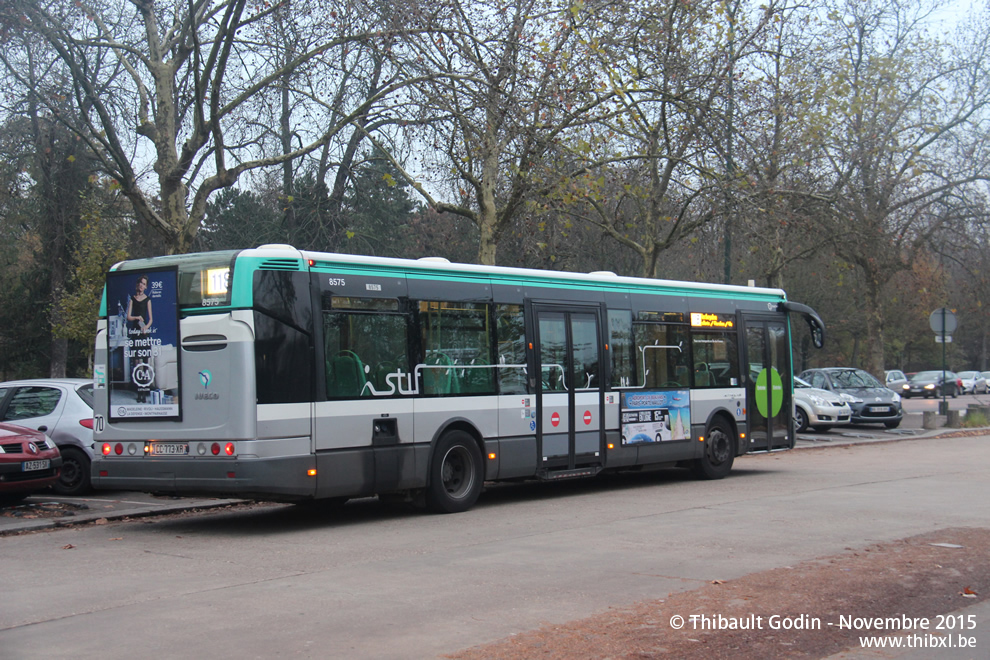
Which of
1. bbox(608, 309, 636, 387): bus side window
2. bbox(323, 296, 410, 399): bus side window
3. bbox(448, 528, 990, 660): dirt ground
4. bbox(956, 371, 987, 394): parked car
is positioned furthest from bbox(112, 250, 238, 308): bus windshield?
bbox(956, 371, 987, 394): parked car

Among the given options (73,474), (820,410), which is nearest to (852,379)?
(820,410)

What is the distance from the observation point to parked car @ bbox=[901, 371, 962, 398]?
59.9 m

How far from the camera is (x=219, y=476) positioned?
1029 cm

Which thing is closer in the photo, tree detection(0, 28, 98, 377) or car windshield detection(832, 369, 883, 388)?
tree detection(0, 28, 98, 377)

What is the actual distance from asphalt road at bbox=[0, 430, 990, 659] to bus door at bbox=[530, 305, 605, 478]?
61 centimetres

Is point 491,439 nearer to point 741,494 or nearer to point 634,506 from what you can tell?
point 634,506

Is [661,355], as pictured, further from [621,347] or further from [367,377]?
[367,377]

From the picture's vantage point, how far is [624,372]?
592 inches

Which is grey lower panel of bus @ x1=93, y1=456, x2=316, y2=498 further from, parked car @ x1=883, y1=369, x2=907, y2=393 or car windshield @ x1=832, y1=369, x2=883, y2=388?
parked car @ x1=883, y1=369, x2=907, y2=393

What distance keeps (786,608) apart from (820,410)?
872 inches

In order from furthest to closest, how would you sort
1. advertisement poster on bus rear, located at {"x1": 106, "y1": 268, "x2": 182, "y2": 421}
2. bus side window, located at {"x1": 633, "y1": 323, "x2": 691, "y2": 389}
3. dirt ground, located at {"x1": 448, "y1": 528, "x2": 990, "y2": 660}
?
bus side window, located at {"x1": 633, "y1": 323, "x2": 691, "y2": 389}, advertisement poster on bus rear, located at {"x1": 106, "y1": 268, "x2": 182, "y2": 421}, dirt ground, located at {"x1": 448, "y1": 528, "x2": 990, "y2": 660}

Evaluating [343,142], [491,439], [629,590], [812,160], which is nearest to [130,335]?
[491,439]

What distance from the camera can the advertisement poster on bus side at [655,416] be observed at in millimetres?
14953

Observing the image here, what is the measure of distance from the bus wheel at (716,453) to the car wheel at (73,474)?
9207 millimetres
